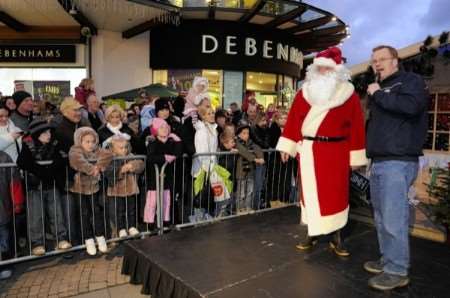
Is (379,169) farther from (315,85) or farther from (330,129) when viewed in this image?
(315,85)

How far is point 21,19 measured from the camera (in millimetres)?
12070

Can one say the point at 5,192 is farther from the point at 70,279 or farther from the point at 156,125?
the point at 156,125

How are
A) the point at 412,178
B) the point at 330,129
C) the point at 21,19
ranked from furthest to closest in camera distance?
the point at 21,19, the point at 330,129, the point at 412,178

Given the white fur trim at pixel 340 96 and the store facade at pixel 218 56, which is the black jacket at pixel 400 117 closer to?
the white fur trim at pixel 340 96

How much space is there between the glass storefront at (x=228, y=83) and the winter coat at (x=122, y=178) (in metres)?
8.71

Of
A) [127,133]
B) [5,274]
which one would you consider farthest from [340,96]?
[5,274]

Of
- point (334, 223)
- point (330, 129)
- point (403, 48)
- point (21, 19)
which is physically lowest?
point (334, 223)

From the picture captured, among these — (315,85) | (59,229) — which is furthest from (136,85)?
(315,85)

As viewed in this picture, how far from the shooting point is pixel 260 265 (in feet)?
11.0

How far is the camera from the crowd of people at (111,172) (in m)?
3.83

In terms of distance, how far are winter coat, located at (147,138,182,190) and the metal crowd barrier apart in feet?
0.12

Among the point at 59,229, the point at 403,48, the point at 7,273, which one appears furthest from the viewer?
the point at 403,48

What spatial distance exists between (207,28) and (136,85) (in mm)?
3272

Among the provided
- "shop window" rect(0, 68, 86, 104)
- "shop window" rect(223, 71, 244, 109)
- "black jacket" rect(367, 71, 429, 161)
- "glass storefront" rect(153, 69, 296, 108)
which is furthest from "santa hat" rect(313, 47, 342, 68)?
"shop window" rect(0, 68, 86, 104)
